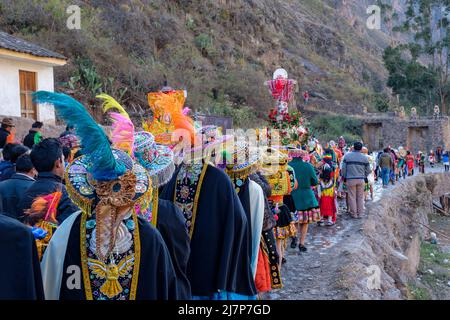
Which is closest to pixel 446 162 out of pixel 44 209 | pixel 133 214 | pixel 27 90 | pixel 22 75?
pixel 27 90

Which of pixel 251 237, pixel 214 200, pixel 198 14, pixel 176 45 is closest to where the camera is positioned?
pixel 214 200

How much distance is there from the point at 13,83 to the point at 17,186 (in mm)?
9720

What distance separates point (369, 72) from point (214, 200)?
7694cm

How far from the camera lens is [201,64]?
115 ft

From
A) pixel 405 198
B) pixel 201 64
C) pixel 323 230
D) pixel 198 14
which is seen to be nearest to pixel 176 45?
pixel 201 64

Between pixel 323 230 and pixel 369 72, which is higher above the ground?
pixel 369 72

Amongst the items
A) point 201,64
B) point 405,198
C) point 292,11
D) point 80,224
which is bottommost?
point 405,198

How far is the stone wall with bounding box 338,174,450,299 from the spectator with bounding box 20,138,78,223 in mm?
4436

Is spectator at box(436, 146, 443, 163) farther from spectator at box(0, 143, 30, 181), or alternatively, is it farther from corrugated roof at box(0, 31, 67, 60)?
spectator at box(0, 143, 30, 181)

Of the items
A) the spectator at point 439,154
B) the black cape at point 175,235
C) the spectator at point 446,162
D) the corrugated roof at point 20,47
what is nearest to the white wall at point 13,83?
the corrugated roof at point 20,47

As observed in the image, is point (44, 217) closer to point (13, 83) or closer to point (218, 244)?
point (218, 244)

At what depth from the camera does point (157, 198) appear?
330 cm

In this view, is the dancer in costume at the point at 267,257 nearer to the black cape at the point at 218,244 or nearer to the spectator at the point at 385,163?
the black cape at the point at 218,244
